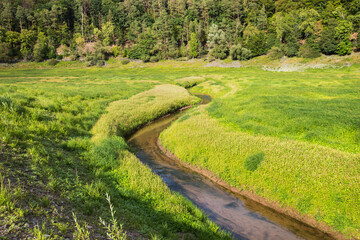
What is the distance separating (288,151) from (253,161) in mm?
2616

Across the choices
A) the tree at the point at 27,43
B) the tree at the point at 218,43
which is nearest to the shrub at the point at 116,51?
the tree at the point at 27,43

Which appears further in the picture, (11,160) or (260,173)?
(260,173)

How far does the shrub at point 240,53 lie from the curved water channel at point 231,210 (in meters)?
94.0

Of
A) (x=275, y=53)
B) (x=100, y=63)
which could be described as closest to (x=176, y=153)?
(x=275, y=53)

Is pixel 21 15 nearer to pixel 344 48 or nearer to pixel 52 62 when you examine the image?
pixel 52 62

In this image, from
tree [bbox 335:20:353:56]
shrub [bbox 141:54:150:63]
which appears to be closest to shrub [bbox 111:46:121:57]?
shrub [bbox 141:54:150:63]

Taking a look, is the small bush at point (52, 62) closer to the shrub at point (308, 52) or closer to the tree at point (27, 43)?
the tree at point (27, 43)

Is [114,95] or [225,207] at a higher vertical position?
[114,95]

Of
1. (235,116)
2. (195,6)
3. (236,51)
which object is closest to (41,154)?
(235,116)

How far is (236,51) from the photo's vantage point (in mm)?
99250

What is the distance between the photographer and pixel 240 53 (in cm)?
10031

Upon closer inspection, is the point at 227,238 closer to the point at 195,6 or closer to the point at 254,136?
the point at 254,136

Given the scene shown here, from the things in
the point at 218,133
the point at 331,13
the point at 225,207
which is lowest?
the point at 225,207

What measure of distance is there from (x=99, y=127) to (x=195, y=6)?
13619 centimetres
